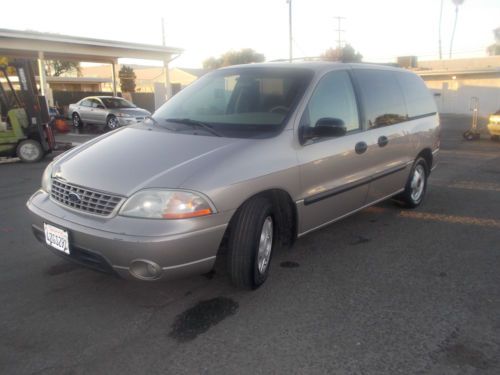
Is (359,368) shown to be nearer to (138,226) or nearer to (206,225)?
(206,225)

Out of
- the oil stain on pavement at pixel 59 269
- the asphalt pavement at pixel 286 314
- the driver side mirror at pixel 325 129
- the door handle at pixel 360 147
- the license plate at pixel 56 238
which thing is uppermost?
the driver side mirror at pixel 325 129

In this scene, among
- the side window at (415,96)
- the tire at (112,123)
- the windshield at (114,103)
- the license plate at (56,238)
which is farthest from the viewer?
the windshield at (114,103)

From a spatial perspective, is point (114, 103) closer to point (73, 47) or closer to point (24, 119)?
point (73, 47)

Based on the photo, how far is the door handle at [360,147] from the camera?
4.34 m

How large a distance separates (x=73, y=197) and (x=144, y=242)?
2.37 ft

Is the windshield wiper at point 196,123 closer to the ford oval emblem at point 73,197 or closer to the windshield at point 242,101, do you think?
the windshield at point 242,101

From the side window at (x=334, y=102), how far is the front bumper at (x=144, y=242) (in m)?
1.33

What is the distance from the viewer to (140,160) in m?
3.28

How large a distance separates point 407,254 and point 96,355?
9.67 ft

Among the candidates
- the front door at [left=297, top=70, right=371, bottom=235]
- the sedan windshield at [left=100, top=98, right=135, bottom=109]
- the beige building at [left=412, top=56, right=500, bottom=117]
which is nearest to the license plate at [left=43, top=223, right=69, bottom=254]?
the front door at [left=297, top=70, right=371, bottom=235]

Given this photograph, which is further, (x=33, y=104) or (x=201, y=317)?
(x=33, y=104)

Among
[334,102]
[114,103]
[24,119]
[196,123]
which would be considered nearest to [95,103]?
[114,103]

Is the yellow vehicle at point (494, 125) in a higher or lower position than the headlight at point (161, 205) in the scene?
lower

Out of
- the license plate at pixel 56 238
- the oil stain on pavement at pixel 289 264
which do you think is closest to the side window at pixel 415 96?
the oil stain on pavement at pixel 289 264
